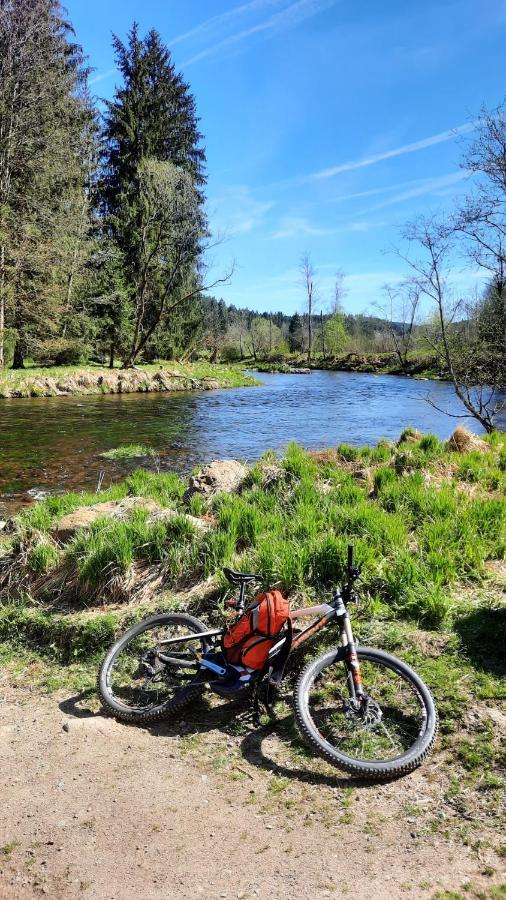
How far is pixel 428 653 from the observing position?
12.1 ft

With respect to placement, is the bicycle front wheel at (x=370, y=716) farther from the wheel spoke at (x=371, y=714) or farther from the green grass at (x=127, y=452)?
the green grass at (x=127, y=452)

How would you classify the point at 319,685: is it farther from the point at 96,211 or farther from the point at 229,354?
the point at 229,354

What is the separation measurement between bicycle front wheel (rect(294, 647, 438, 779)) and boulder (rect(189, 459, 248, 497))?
3236mm

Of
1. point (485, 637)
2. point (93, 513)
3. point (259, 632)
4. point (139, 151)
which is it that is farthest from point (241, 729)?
point (139, 151)

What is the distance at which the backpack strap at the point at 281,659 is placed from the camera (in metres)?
3.42

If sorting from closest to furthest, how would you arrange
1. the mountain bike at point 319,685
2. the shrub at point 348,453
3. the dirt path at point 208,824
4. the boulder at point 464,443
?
1. the dirt path at point 208,824
2. the mountain bike at point 319,685
3. the boulder at point 464,443
4. the shrub at point 348,453

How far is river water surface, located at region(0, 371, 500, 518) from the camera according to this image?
429 inches

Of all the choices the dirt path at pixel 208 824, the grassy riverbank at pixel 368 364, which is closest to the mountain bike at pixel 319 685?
the dirt path at pixel 208 824

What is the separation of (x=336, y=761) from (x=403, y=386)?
36.5 m

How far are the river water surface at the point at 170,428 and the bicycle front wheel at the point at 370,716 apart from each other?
21.0ft

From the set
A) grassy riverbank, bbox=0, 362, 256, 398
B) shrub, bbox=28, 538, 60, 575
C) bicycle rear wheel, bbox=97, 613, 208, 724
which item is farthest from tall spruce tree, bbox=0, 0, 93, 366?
bicycle rear wheel, bbox=97, 613, 208, 724

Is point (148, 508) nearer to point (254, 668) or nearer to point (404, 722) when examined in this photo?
point (254, 668)

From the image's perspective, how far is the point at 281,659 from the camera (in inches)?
137

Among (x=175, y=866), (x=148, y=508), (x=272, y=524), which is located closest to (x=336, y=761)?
(x=175, y=866)
